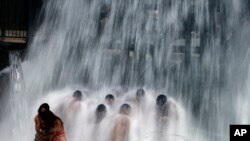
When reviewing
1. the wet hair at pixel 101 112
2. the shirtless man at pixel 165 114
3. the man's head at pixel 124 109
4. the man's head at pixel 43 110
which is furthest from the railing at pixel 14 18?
the man's head at pixel 43 110

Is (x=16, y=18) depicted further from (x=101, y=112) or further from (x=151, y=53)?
(x=101, y=112)

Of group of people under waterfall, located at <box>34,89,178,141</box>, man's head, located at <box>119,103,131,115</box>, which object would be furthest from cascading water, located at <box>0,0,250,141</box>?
man's head, located at <box>119,103,131,115</box>

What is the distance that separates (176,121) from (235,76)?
10.6 metres

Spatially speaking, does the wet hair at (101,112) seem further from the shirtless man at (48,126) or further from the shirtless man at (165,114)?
the shirtless man at (48,126)

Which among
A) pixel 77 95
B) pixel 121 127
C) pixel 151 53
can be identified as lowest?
pixel 121 127

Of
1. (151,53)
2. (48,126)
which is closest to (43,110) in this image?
(48,126)

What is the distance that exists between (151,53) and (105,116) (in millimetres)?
15600

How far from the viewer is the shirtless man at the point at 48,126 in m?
7.71

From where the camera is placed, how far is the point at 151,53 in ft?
84.8

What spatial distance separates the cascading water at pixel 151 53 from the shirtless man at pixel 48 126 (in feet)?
23.4

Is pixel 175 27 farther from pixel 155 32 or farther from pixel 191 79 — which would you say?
pixel 191 79

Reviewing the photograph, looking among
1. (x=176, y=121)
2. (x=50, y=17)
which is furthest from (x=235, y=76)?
(x=176, y=121)

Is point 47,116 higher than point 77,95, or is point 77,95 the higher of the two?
point 77,95

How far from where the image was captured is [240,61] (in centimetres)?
1955
